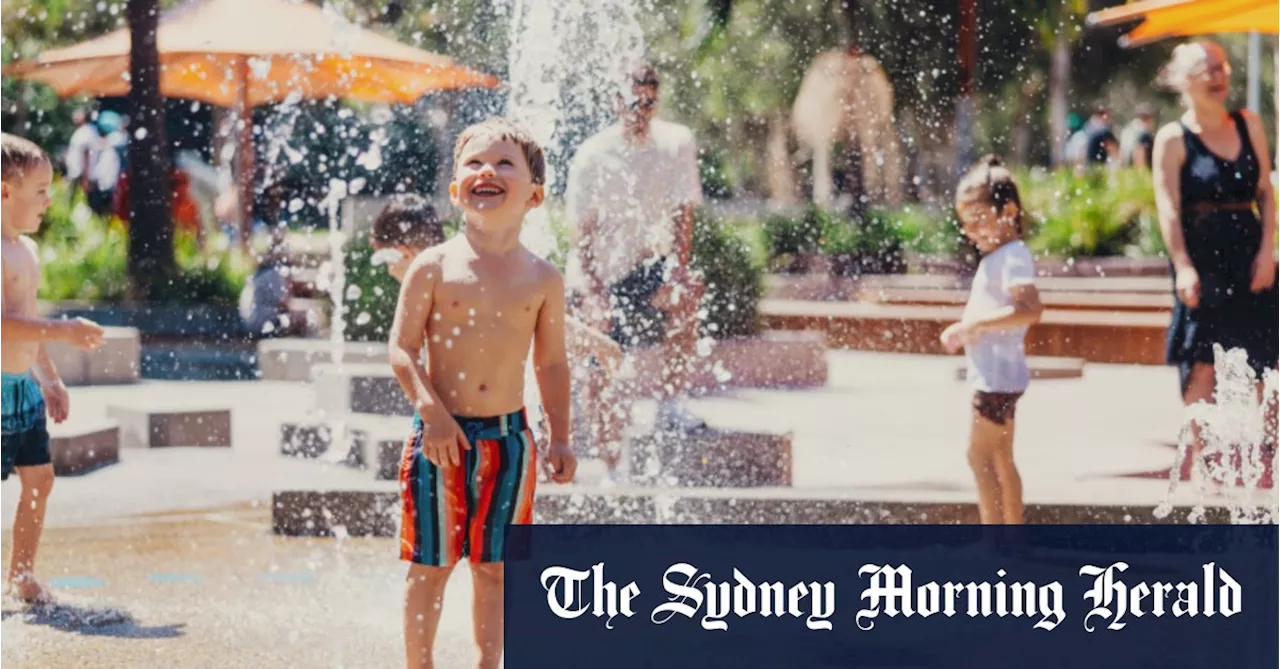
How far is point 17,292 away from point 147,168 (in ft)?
36.3

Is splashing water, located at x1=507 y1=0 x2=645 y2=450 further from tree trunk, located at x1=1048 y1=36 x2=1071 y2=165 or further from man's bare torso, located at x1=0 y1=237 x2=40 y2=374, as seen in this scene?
tree trunk, located at x1=1048 y1=36 x2=1071 y2=165

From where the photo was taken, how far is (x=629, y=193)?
7039mm

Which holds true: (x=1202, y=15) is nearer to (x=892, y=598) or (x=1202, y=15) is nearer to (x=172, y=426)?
(x=172, y=426)

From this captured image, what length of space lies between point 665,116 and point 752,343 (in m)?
13.9

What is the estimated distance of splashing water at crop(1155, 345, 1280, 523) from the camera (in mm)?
6648

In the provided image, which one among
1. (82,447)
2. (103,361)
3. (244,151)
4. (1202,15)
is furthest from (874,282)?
(82,447)

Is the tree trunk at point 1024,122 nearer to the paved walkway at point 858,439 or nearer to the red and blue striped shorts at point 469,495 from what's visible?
the paved walkway at point 858,439

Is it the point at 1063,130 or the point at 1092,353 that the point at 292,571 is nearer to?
Answer: the point at 1092,353

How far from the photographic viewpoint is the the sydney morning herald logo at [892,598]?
434 cm

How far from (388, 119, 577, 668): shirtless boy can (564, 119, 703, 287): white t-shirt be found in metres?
3.16

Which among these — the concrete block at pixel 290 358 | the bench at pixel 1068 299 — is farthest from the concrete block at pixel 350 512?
the bench at pixel 1068 299

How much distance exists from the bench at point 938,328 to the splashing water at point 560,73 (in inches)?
79.5

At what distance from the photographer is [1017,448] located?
8820mm

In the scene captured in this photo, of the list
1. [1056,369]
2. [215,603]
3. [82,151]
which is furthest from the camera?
[82,151]
